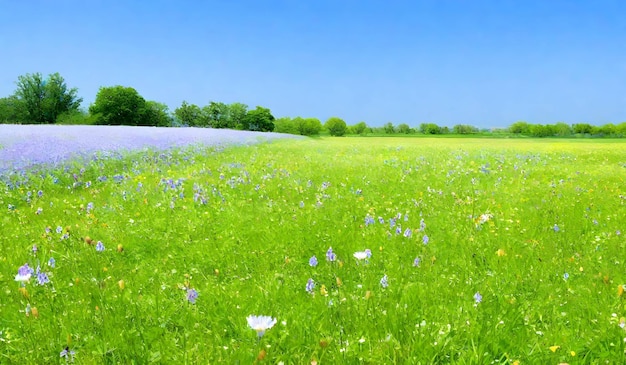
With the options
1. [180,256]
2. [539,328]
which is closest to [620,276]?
[539,328]

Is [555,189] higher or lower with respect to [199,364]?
higher

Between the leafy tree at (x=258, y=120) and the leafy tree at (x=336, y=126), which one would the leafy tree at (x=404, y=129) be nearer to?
the leafy tree at (x=336, y=126)

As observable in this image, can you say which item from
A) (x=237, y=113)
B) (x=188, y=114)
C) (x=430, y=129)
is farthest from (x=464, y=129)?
(x=188, y=114)

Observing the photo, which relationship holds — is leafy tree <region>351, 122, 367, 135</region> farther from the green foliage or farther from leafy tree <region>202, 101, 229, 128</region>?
the green foliage

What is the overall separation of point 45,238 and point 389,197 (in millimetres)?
5521

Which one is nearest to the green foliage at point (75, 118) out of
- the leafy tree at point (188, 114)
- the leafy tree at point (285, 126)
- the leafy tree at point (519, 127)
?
the leafy tree at point (188, 114)

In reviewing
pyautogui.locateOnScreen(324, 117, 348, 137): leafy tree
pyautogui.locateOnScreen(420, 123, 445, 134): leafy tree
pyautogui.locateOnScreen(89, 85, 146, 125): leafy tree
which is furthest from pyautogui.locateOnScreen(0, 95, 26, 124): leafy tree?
→ pyautogui.locateOnScreen(420, 123, 445, 134): leafy tree

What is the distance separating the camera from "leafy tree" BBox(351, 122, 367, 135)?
119750 mm

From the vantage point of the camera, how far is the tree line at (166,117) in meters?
83.3

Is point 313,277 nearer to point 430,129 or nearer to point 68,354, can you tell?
point 68,354

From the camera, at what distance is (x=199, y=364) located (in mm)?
2566

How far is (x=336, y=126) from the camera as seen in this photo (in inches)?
4446

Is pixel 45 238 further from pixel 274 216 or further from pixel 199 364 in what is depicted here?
pixel 199 364

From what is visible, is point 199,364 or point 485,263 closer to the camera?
point 199,364
